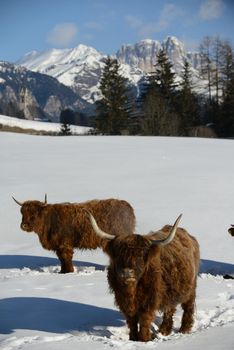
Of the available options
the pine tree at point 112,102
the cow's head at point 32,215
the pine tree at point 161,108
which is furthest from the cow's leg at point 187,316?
the pine tree at point 112,102

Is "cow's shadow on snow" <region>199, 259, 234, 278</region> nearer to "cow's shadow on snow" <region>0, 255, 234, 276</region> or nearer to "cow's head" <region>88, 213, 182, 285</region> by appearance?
"cow's shadow on snow" <region>0, 255, 234, 276</region>

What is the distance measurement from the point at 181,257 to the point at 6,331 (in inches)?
79.9

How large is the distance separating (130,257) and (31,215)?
17.2 feet

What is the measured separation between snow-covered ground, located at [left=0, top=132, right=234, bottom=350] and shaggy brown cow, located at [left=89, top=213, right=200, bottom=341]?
11.4 inches

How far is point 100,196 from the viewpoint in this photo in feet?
52.8

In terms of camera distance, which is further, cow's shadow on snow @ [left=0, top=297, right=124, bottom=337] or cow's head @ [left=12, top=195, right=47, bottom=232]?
cow's head @ [left=12, top=195, right=47, bottom=232]

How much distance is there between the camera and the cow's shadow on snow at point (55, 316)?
19.2 feet

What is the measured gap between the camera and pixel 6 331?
5719 millimetres

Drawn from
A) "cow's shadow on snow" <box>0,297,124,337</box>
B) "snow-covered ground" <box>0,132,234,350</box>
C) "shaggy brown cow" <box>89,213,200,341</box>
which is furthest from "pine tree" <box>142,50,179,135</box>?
"shaggy brown cow" <box>89,213,200,341</box>

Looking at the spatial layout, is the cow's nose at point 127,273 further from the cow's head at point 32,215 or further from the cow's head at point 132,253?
the cow's head at point 32,215

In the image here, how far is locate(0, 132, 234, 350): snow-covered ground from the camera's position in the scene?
5656 mm

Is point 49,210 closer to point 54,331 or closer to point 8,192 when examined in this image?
point 54,331

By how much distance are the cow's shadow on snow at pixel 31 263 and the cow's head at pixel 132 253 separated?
4.88 meters

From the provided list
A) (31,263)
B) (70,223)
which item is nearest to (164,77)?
(31,263)
